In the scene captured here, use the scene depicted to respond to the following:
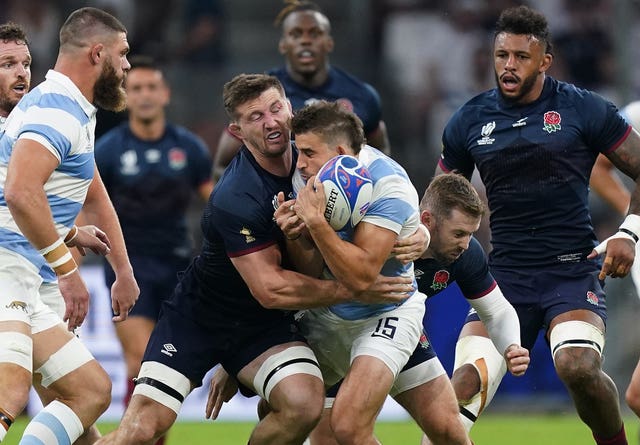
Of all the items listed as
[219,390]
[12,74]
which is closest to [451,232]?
[219,390]

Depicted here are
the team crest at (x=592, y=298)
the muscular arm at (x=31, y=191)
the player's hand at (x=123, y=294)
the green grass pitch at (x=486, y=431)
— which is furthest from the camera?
the green grass pitch at (x=486, y=431)

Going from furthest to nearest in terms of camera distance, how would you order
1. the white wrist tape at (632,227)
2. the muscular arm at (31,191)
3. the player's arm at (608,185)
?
the player's arm at (608,185)
the white wrist tape at (632,227)
the muscular arm at (31,191)

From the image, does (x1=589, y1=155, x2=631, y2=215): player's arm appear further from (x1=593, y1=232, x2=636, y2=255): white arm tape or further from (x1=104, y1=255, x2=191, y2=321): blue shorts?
(x1=104, y1=255, x2=191, y2=321): blue shorts

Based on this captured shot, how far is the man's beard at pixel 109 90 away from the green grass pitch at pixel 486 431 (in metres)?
4.23

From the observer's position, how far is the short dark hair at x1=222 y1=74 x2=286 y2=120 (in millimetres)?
6406

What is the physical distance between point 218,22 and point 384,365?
986 centimetres

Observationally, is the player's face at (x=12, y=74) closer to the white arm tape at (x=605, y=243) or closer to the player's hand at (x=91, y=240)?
the player's hand at (x=91, y=240)

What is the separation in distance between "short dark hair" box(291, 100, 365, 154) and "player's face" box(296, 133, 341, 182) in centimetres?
3

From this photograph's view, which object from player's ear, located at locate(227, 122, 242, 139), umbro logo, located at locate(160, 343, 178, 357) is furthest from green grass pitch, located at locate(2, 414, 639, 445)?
player's ear, located at locate(227, 122, 242, 139)

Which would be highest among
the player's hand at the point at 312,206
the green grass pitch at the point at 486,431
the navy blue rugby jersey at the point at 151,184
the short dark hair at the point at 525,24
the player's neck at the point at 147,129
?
the short dark hair at the point at 525,24

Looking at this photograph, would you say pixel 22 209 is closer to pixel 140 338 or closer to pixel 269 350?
pixel 269 350

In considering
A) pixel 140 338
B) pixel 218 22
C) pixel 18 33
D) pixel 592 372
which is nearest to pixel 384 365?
pixel 592 372

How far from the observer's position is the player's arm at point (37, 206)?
5.89m

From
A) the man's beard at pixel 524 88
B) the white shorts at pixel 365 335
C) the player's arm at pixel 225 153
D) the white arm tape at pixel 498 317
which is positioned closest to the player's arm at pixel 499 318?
the white arm tape at pixel 498 317
